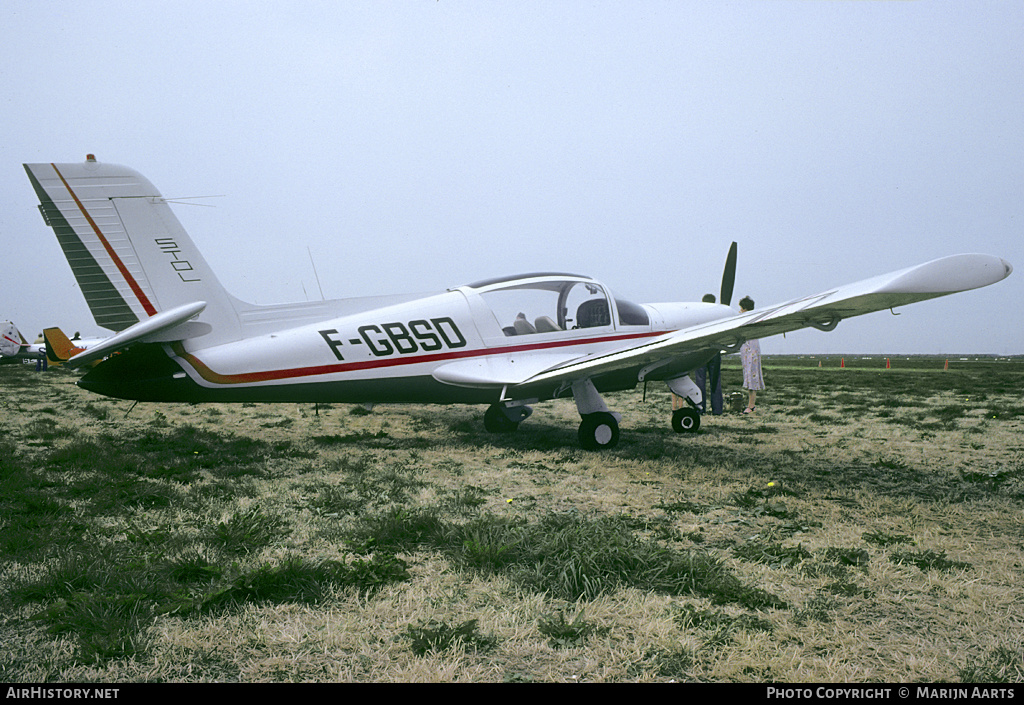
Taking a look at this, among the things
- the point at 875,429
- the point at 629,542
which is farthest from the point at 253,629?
the point at 875,429

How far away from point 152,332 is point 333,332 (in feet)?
6.55

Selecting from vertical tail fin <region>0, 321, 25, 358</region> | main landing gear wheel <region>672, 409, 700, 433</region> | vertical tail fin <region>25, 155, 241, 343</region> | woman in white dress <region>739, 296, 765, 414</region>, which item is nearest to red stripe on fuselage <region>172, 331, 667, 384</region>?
vertical tail fin <region>25, 155, 241, 343</region>

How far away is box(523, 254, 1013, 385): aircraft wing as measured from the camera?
4609 mm

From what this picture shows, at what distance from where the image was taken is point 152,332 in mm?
6559

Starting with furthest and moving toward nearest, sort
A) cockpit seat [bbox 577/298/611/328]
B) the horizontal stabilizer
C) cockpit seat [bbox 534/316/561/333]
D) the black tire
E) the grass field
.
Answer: the black tire
cockpit seat [bbox 577/298/611/328]
cockpit seat [bbox 534/316/561/333]
the horizontal stabilizer
the grass field

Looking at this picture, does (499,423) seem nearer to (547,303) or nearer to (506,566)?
(547,303)

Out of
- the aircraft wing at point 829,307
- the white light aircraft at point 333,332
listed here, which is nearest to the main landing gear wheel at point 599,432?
the white light aircraft at point 333,332

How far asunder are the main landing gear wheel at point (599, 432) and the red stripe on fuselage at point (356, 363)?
1.22 metres

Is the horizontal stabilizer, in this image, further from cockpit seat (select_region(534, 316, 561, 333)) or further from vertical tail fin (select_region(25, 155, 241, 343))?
cockpit seat (select_region(534, 316, 561, 333))

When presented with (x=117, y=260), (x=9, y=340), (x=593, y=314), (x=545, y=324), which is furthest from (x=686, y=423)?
(x=9, y=340)

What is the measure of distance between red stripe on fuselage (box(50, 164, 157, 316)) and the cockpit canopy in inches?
157

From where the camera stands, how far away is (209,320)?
709cm
